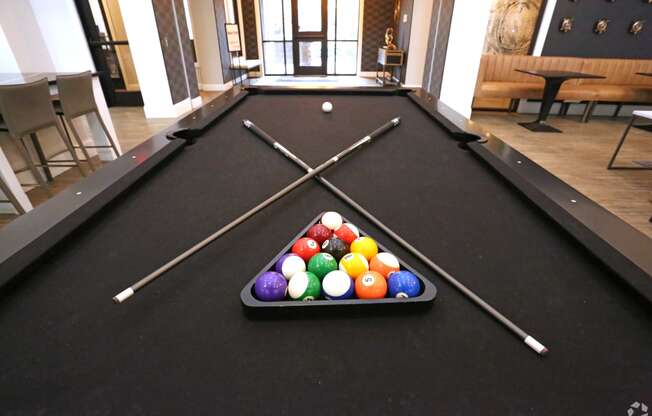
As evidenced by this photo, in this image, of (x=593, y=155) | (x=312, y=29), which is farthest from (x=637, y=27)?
(x=312, y=29)

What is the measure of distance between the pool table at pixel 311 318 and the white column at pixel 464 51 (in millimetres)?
3873

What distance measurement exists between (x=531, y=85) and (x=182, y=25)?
18.2 feet

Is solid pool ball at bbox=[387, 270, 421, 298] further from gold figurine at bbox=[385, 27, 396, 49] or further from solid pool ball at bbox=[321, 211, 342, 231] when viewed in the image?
gold figurine at bbox=[385, 27, 396, 49]

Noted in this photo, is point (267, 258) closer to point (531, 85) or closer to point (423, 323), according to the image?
point (423, 323)

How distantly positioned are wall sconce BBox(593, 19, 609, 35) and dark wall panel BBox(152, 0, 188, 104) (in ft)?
21.8

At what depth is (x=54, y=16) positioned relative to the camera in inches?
167

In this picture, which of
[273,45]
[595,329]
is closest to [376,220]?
[595,329]

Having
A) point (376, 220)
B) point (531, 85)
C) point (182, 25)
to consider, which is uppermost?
point (182, 25)

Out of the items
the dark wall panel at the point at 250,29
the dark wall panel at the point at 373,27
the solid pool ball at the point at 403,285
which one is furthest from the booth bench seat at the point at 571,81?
the dark wall panel at the point at 250,29

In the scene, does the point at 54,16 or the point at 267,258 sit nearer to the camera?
the point at 267,258

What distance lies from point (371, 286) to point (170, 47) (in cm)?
507

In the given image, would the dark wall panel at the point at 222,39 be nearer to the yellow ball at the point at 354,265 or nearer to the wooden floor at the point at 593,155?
the wooden floor at the point at 593,155

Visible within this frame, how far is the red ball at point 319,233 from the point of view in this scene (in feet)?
2.67

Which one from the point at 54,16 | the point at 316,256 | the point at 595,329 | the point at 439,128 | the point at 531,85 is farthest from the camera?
the point at 531,85
